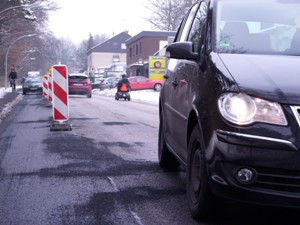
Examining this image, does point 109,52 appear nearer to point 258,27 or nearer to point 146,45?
point 146,45

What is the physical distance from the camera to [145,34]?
6203 cm

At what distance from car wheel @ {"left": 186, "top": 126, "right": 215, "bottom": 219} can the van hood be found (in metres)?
0.64

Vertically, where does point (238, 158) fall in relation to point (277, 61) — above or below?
below

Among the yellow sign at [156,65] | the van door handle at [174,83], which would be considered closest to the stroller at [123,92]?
the yellow sign at [156,65]

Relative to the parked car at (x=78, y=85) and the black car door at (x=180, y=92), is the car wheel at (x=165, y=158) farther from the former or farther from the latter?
the parked car at (x=78, y=85)

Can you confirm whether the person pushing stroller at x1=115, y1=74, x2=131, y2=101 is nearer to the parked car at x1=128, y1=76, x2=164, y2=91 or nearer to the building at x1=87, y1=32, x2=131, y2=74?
the parked car at x1=128, y1=76, x2=164, y2=91

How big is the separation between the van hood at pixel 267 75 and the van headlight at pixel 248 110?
5 cm

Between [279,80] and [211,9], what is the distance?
133 centimetres

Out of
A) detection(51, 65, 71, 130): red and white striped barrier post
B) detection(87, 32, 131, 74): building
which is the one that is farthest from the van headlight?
detection(87, 32, 131, 74): building

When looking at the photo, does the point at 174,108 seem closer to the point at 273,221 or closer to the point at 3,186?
the point at 273,221

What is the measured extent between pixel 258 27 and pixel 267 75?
1.00m

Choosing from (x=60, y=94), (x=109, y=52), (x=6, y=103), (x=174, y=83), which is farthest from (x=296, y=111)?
(x=109, y=52)

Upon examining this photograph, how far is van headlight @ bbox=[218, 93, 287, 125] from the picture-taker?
3482 millimetres

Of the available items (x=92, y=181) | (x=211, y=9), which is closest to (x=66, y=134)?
(x=92, y=181)
